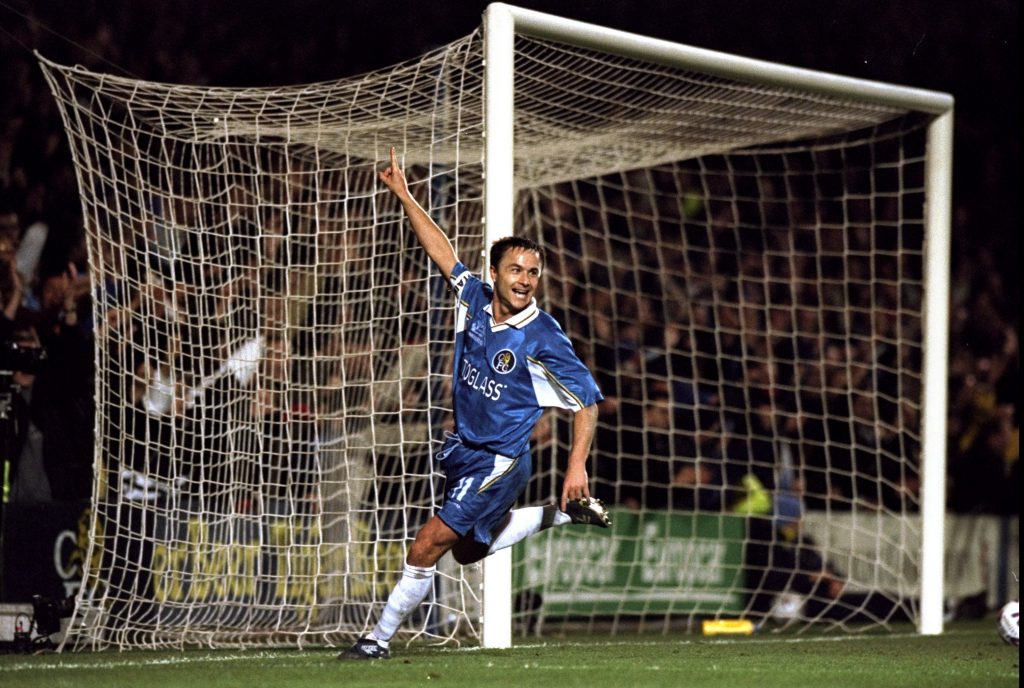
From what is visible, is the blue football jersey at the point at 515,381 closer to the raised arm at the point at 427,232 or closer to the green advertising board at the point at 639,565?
the raised arm at the point at 427,232

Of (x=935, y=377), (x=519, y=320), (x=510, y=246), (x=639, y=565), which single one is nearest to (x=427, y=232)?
(x=510, y=246)

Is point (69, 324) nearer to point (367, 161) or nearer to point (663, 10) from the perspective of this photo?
point (367, 161)

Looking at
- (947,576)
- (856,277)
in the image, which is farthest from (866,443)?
(856,277)

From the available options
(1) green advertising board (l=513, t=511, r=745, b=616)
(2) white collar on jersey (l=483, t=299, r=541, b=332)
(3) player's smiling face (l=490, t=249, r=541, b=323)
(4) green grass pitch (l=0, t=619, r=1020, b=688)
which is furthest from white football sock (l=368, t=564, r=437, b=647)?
(1) green advertising board (l=513, t=511, r=745, b=616)

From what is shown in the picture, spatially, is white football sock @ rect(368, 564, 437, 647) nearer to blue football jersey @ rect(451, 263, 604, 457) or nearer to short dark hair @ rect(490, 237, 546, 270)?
blue football jersey @ rect(451, 263, 604, 457)

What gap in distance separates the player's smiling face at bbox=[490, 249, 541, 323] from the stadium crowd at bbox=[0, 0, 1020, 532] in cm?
222

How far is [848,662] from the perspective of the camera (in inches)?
215

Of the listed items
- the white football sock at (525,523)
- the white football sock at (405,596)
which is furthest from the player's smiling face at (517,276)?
the white football sock at (405,596)

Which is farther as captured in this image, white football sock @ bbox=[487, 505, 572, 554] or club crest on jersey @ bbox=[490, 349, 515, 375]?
white football sock @ bbox=[487, 505, 572, 554]

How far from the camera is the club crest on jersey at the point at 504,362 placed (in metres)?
5.30

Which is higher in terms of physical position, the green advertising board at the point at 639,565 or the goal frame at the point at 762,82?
the goal frame at the point at 762,82

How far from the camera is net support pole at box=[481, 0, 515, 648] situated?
6.09 metres

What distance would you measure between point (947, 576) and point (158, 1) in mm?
6800

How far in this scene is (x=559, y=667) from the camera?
200 inches
